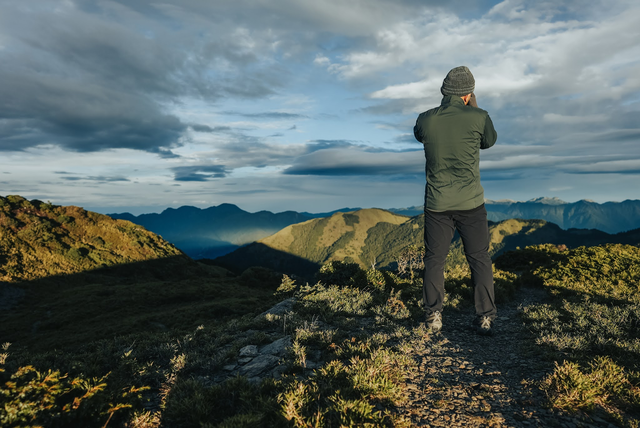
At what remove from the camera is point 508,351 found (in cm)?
452

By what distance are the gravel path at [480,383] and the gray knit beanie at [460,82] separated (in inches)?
156

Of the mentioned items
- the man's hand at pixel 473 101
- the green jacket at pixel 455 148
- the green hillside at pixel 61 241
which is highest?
the man's hand at pixel 473 101

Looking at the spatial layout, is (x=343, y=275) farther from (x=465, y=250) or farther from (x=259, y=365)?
(x=259, y=365)

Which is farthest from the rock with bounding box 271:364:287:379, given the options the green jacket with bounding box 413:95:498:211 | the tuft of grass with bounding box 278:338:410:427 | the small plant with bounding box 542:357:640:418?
the green jacket with bounding box 413:95:498:211

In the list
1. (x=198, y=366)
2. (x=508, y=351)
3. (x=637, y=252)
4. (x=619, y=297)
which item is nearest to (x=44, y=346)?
(x=198, y=366)

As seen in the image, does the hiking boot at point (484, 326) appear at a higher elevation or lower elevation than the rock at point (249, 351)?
higher

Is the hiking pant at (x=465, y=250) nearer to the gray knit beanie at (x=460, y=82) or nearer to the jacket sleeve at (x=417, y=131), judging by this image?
the jacket sleeve at (x=417, y=131)

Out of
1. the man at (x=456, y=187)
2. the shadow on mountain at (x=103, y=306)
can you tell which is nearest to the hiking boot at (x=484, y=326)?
the man at (x=456, y=187)

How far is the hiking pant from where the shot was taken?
5.07 metres

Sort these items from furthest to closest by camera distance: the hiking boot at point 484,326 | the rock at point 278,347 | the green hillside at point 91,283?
the green hillside at point 91,283 → the hiking boot at point 484,326 → the rock at point 278,347

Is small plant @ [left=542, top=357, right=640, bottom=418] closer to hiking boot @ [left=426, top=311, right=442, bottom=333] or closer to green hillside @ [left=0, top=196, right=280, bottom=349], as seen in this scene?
hiking boot @ [left=426, top=311, right=442, bottom=333]

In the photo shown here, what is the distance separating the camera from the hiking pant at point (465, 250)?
5.07 m

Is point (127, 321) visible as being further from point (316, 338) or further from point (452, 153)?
Result: point (452, 153)

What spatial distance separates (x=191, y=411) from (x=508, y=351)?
4268mm
